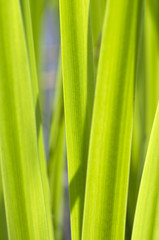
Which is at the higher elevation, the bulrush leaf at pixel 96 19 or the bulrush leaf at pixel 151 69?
the bulrush leaf at pixel 96 19

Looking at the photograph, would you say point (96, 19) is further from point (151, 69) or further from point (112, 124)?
point (112, 124)

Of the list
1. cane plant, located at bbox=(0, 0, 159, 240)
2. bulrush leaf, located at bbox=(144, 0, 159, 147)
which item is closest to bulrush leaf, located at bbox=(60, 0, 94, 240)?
cane plant, located at bbox=(0, 0, 159, 240)

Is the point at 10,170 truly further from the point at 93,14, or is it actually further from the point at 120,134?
the point at 93,14

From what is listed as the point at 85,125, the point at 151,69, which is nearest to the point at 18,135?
the point at 85,125

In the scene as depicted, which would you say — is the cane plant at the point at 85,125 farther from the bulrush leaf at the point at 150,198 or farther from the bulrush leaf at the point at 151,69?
the bulrush leaf at the point at 151,69

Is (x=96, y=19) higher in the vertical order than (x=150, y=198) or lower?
higher

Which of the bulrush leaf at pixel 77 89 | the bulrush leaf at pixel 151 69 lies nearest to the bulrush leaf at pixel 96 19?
the bulrush leaf at pixel 151 69
